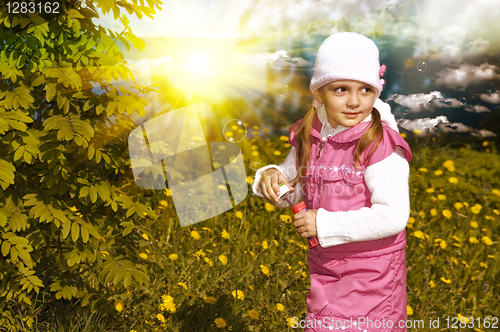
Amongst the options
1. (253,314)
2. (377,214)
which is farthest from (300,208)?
(253,314)

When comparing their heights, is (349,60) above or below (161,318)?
above

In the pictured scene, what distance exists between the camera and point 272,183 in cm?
196

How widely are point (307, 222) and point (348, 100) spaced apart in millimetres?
536

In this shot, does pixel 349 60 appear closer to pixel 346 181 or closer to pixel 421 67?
pixel 346 181

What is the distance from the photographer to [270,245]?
3.65m

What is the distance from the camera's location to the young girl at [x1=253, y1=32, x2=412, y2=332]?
1.68 metres

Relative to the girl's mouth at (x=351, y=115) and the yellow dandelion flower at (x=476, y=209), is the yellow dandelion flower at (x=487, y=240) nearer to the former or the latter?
the yellow dandelion flower at (x=476, y=209)

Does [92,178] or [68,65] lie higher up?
[68,65]

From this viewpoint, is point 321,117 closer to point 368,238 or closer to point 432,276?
point 368,238

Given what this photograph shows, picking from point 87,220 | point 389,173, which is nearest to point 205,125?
point 87,220

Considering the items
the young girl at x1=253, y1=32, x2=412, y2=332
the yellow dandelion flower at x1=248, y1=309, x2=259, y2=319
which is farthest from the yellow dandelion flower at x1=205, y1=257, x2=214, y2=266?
the young girl at x1=253, y1=32, x2=412, y2=332

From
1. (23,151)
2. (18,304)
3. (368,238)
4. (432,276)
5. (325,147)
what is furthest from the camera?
(432,276)

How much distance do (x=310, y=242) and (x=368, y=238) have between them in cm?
24

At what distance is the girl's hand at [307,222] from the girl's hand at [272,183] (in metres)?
0.17
